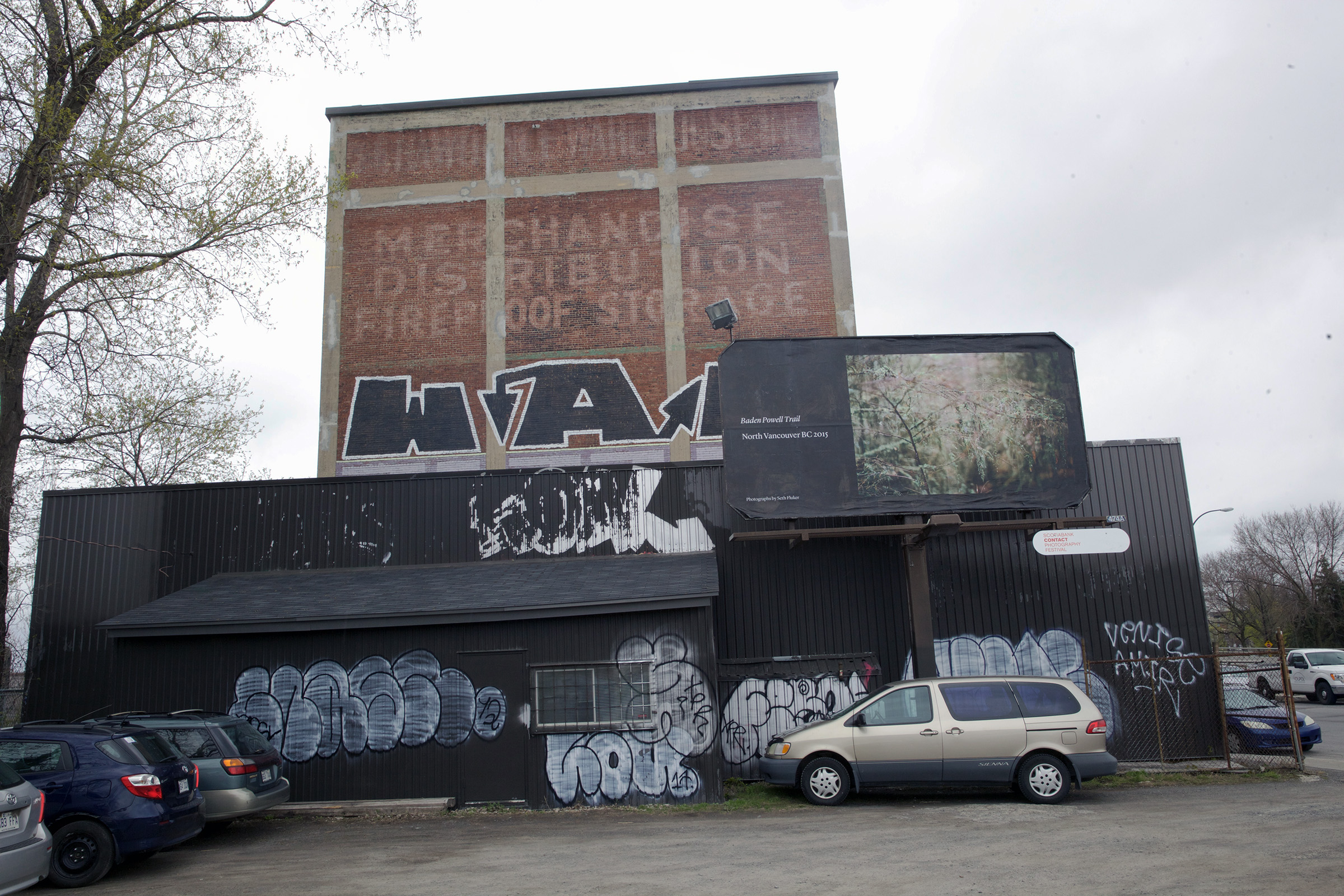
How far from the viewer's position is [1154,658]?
47.7 feet

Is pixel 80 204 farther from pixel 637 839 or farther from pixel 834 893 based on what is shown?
pixel 834 893

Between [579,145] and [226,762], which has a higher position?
[579,145]

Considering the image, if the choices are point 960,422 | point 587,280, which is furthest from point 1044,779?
point 587,280

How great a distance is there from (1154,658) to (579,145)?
73.0 ft

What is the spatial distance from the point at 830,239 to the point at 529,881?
23.0m

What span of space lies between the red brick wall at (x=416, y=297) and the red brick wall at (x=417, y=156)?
43.1 inches

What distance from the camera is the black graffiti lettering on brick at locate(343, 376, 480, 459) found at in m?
27.0

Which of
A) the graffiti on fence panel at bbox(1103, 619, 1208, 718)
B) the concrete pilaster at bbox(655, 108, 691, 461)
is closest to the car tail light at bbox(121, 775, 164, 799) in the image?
the graffiti on fence panel at bbox(1103, 619, 1208, 718)

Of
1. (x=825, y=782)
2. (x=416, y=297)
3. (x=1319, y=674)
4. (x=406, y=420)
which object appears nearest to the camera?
(x=825, y=782)

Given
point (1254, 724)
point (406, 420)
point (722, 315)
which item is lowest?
point (1254, 724)

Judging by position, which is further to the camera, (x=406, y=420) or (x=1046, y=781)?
(x=406, y=420)

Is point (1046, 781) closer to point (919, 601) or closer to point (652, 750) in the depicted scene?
point (919, 601)

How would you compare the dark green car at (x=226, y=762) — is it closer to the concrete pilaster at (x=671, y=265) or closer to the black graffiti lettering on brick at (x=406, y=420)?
the black graffiti lettering on brick at (x=406, y=420)

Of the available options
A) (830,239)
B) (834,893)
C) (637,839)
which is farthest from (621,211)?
(834,893)
